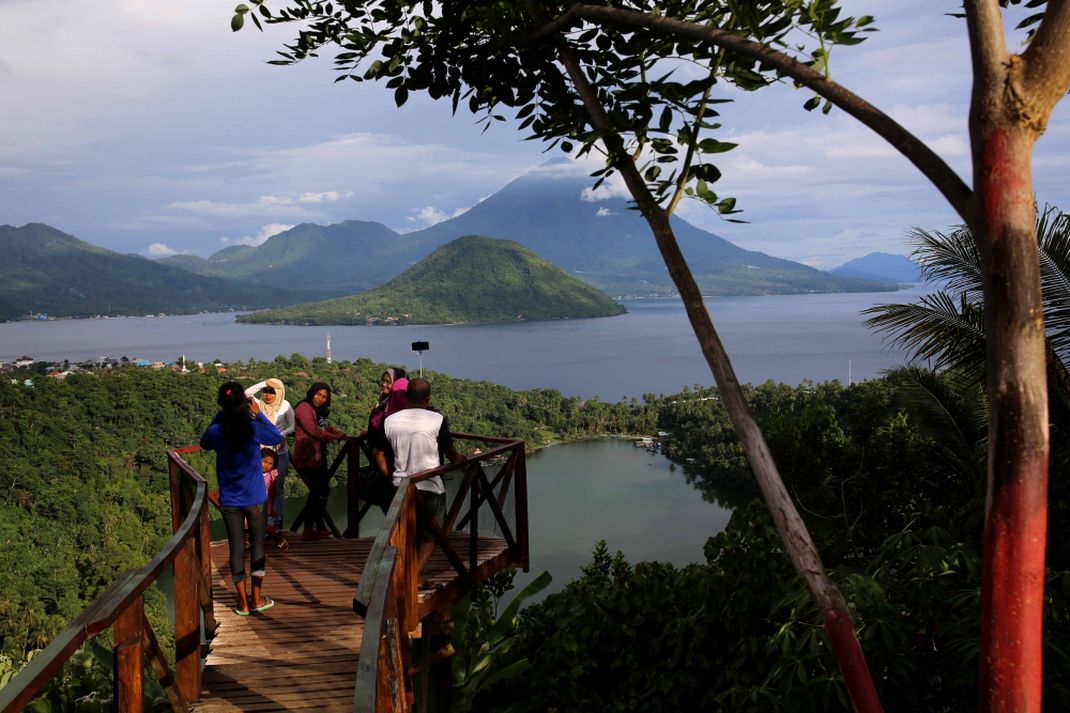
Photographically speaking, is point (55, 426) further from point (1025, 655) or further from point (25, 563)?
point (1025, 655)

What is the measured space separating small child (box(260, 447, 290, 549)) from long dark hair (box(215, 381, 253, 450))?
0.94m

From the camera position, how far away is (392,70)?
3.65 m

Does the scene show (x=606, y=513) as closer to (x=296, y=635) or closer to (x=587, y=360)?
(x=296, y=635)

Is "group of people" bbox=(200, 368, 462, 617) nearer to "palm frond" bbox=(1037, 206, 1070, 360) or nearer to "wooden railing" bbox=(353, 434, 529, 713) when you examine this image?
"wooden railing" bbox=(353, 434, 529, 713)

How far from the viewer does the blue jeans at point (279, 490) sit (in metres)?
5.64

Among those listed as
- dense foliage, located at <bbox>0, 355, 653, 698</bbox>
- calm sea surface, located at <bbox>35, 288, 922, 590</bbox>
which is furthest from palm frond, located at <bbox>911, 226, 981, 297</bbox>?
dense foliage, located at <bbox>0, 355, 653, 698</bbox>

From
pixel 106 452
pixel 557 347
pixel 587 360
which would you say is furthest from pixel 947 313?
pixel 557 347

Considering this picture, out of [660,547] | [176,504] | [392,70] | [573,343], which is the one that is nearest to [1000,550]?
[392,70]

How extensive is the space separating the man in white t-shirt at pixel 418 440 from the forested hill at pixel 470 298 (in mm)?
169911

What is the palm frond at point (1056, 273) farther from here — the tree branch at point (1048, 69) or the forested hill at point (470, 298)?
the forested hill at point (470, 298)

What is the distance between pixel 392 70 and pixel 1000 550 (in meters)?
3.04

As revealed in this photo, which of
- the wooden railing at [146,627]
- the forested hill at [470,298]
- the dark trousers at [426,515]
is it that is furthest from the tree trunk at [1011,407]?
the forested hill at [470,298]

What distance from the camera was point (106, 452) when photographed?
49.9m

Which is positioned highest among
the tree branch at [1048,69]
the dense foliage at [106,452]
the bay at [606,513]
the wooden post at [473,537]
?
the tree branch at [1048,69]
